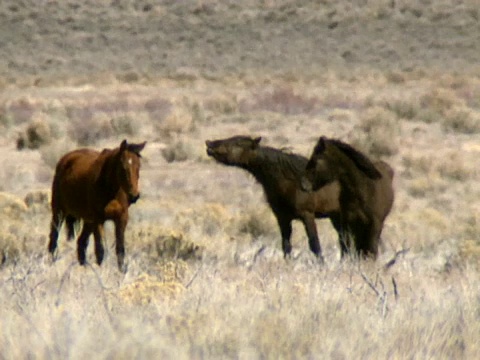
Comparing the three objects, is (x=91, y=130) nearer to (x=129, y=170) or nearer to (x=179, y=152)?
(x=179, y=152)

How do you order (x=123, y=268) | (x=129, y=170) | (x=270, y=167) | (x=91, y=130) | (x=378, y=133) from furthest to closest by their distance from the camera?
(x=91, y=130)
(x=378, y=133)
(x=270, y=167)
(x=129, y=170)
(x=123, y=268)

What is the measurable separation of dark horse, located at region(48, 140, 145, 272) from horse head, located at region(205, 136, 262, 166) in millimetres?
705

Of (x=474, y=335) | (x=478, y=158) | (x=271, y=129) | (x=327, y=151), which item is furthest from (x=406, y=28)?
(x=474, y=335)

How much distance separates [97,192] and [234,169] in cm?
1082

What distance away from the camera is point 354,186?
503 inches

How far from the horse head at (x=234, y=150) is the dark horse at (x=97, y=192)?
0.70 meters

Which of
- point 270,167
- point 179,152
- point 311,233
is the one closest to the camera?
point 311,233

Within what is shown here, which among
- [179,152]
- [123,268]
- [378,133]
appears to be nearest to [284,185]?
[123,268]

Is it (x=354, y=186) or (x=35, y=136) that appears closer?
(x=354, y=186)

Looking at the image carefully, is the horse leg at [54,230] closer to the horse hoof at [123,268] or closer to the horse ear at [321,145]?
the horse hoof at [123,268]

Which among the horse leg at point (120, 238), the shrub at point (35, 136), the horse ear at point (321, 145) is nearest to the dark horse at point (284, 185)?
the horse ear at point (321, 145)

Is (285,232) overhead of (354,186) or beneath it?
beneath

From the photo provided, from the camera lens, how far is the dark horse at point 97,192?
1271 cm

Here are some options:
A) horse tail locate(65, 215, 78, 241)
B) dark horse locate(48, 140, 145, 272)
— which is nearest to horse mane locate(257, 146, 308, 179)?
dark horse locate(48, 140, 145, 272)
